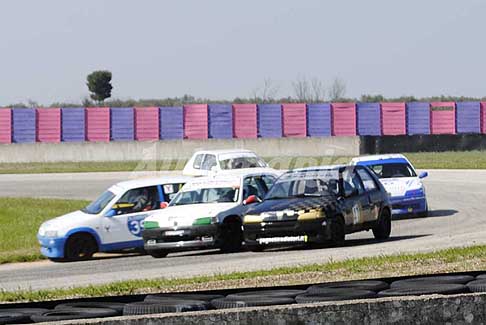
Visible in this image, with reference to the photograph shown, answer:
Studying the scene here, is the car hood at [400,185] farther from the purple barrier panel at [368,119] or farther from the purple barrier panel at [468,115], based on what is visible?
the purple barrier panel at [468,115]

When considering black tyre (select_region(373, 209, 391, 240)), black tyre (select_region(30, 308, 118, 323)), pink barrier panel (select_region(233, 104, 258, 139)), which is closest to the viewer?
black tyre (select_region(30, 308, 118, 323))

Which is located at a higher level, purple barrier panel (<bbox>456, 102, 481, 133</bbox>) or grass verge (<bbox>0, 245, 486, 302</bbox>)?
purple barrier panel (<bbox>456, 102, 481, 133</bbox>)

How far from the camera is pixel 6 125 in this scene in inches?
2394

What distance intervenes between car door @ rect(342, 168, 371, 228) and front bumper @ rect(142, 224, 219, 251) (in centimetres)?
232

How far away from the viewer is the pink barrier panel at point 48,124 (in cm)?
6112

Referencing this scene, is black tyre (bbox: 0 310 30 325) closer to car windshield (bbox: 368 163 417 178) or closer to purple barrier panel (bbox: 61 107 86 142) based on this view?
car windshield (bbox: 368 163 417 178)

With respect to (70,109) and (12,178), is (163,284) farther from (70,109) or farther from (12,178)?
(70,109)

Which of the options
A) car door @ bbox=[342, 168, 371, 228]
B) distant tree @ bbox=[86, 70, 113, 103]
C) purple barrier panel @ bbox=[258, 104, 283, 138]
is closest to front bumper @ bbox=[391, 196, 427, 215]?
car door @ bbox=[342, 168, 371, 228]

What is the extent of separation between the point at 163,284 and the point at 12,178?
36.0m

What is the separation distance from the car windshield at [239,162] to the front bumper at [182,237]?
1215 cm

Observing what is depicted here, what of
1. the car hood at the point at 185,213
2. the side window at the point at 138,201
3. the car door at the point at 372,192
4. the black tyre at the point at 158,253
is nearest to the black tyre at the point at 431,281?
the car hood at the point at 185,213

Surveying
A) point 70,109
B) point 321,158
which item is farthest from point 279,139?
point 70,109

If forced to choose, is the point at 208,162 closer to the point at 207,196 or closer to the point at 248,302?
the point at 207,196

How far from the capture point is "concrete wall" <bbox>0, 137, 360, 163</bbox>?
5903 centimetres
